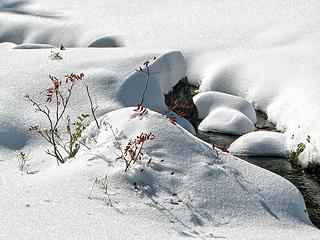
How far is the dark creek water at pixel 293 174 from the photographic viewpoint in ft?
22.8

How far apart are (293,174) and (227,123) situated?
187cm

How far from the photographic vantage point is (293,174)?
26.4 ft

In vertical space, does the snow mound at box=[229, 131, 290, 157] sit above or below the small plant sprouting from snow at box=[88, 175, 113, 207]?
below

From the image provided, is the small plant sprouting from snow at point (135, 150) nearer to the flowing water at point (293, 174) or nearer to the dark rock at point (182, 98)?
the flowing water at point (293, 174)

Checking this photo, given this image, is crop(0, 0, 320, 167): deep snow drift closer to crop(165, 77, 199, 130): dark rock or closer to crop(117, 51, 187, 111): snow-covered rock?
crop(165, 77, 199, 130): dark rock

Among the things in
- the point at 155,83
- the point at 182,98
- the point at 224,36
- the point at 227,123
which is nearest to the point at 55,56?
the point at 155,83

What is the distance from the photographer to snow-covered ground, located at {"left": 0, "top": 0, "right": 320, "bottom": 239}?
173 inches

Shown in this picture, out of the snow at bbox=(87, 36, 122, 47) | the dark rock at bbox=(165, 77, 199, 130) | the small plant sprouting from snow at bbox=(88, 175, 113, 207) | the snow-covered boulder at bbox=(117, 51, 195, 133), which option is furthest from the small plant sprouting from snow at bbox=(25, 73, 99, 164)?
the snow at bbox=(87, 36, 122, 47)

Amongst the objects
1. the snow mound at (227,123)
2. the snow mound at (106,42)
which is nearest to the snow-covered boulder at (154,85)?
the snow mound at (227,123)

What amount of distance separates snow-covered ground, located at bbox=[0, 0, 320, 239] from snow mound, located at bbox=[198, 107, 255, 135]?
2.26ft

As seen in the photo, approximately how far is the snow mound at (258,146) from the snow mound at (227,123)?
0.59m

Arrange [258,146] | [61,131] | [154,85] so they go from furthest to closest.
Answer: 1. [258,146]
2. [154,85]
3. [61,131]

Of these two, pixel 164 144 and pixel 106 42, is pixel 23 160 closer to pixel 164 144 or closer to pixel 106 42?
pixel 164 144

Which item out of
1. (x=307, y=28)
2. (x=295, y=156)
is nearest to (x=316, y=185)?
(x=295, y=156)
